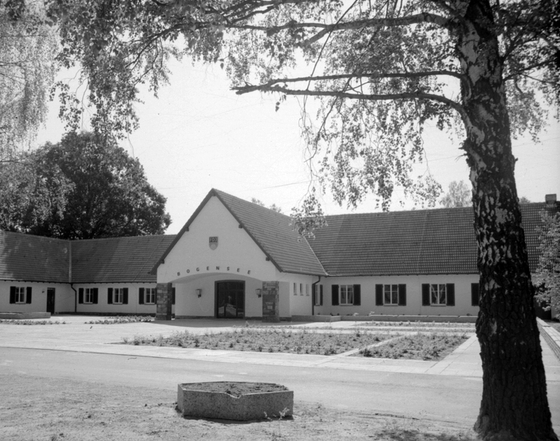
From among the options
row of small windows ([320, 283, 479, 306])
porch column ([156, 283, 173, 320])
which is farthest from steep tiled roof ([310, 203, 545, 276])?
porch column ([156, 283, 173, 320])

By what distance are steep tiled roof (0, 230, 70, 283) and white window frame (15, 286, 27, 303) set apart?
961 mm

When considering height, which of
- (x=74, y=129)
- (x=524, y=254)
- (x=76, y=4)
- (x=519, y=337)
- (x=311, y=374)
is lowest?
(x=311, y=374)

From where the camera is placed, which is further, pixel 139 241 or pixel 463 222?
pixel 139 241

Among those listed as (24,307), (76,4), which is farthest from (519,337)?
(24,307)

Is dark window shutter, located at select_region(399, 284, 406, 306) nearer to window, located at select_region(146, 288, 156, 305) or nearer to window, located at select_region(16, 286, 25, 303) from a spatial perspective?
window, located at select_region(146, 288, 156, 305)

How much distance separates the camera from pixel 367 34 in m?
10.1

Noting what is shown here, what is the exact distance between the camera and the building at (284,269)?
37.3 metres

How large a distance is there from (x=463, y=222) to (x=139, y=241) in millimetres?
25325

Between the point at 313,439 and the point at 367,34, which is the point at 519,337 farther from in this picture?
the point at 367,34

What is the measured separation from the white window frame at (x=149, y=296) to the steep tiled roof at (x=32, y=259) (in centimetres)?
714

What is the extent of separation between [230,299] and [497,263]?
34017mm

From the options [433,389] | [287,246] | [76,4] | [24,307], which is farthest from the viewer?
[24,307]

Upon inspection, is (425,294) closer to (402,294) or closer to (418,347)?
(402,294)

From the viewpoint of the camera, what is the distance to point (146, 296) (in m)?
46.9
